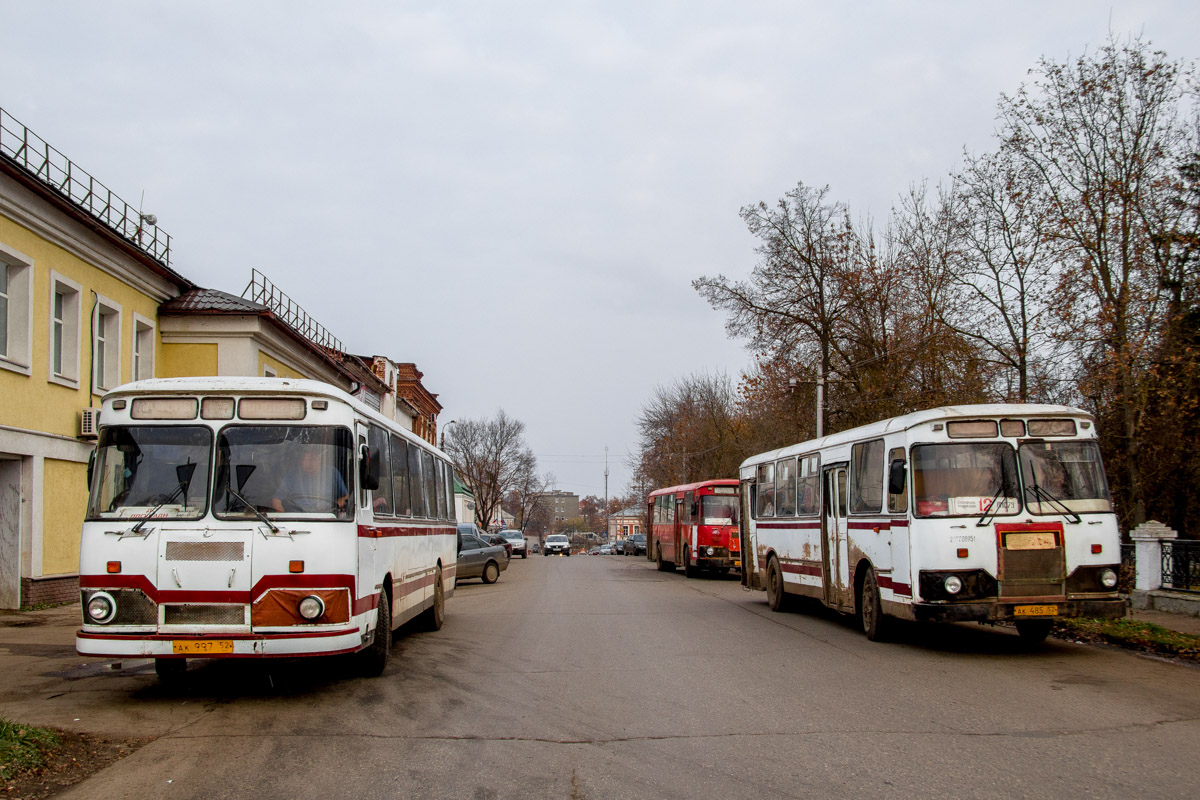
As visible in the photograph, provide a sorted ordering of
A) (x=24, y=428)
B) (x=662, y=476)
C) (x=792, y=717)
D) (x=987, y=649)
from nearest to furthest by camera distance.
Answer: (x=792, y=717)
(x=987, y=649)
(x=24, y=428)
(x=662, y=476)

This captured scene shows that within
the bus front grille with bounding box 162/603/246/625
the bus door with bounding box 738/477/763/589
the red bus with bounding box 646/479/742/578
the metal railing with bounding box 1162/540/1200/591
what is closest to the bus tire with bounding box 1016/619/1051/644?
the metal railing with bounding box 1162/540/1200/591

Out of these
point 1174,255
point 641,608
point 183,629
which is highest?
point 1174,255

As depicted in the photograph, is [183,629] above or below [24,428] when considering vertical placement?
below

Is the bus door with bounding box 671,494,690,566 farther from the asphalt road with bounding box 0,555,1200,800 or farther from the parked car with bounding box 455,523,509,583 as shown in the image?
the asphalt road with bounding box 0,555,1200,800

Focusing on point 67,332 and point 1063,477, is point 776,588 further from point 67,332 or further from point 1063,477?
point 67,332

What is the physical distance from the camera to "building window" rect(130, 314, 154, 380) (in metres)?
22.4

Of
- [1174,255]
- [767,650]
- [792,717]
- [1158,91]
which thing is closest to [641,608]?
[767,650]

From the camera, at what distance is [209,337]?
24359 millimetres

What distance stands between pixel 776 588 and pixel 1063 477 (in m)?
7.22

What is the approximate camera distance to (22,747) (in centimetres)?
632

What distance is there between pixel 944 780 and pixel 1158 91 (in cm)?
2468

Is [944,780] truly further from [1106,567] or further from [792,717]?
[1106,567]

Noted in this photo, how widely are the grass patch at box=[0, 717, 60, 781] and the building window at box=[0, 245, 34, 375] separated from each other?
1169 cm

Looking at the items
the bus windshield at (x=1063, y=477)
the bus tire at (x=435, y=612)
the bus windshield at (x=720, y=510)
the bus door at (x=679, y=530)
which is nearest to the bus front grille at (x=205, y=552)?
the bus tire at (x=435, y=612)
